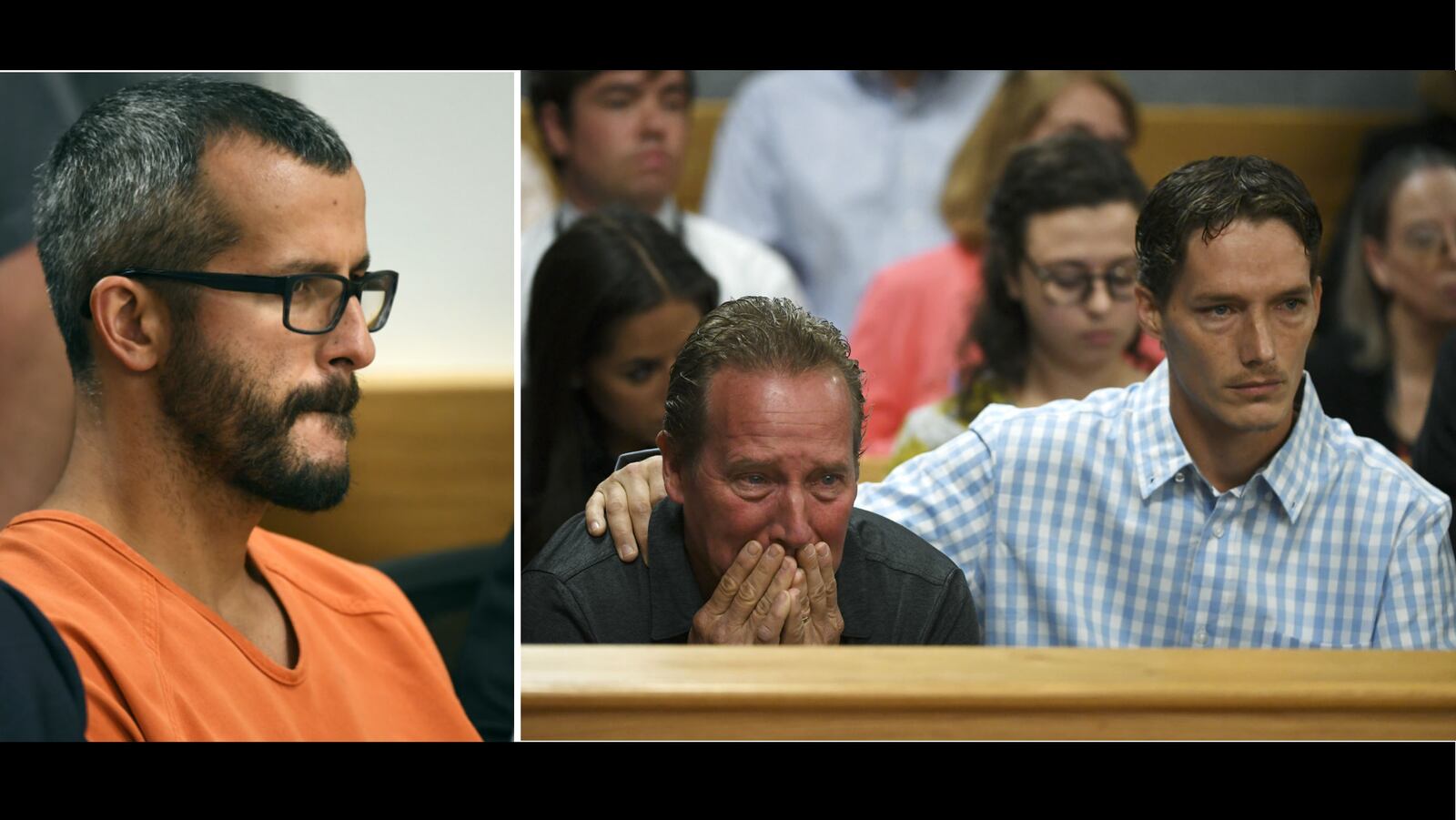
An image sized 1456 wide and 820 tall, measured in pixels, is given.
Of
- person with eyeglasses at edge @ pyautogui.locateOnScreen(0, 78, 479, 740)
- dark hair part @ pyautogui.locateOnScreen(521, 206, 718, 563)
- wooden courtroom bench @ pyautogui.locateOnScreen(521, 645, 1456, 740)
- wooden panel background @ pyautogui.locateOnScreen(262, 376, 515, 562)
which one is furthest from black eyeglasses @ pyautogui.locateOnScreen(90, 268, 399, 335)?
wooden courtroom bench @ pyautogui.locateOnScreen(521, 645, 1456, 740)

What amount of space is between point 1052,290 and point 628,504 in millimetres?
809

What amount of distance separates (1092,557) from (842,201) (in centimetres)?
103

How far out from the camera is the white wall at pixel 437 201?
2.01 meters

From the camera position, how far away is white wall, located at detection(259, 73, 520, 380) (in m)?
2.01

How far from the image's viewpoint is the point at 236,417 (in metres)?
1.90

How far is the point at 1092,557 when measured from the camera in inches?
82.7

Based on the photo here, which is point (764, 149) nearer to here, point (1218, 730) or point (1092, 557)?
point (1092, 557)

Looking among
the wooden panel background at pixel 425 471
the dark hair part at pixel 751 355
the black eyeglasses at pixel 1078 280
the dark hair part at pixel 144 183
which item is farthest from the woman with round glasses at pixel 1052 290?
the dark hair part at pixel 144 183

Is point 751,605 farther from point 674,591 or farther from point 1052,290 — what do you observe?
Result: point 1052,290

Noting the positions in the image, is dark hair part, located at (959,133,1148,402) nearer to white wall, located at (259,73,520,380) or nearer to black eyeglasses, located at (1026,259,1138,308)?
black eyeglasses, located at (1026,259,1138,308)

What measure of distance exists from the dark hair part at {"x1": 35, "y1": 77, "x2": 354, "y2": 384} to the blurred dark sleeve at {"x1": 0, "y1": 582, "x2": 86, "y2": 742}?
0.32 metres

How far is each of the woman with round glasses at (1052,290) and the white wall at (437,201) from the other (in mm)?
580

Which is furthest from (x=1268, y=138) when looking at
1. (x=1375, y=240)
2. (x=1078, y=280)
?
(x=1078, y=280)
